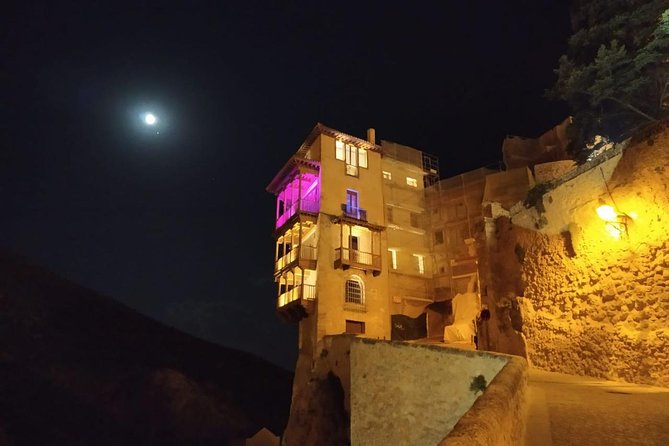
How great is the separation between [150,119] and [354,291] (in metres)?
29.6

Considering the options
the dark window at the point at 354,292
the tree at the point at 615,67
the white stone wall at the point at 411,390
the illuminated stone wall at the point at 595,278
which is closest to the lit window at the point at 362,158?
the dark window at the point at 354,292

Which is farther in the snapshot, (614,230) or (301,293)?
(301,293)

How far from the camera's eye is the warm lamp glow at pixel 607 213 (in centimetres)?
1120

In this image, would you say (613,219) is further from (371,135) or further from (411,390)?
(371,135)

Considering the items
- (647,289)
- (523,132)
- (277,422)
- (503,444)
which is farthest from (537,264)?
(277,422)

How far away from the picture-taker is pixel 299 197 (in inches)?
1115

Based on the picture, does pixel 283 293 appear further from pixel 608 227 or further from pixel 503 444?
Answer: pixel 503 444

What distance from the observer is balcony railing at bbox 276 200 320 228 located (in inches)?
1117

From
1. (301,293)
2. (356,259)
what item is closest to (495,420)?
(301,293)

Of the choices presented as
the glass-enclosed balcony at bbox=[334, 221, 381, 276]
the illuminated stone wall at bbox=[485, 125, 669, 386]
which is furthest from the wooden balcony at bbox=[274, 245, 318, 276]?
the illuminated stone wall at bbox=[485, 125, 669, 386]

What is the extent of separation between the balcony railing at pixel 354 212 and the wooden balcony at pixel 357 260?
98.0 inches

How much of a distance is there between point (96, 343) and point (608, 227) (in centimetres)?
4608

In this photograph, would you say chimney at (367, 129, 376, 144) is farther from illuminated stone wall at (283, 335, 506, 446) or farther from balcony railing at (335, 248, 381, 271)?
illuminated stone wall at (283, 335, 506, 446)

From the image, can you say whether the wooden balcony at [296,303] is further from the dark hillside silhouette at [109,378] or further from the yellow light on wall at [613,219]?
the yellow light on wall at [613,219]
